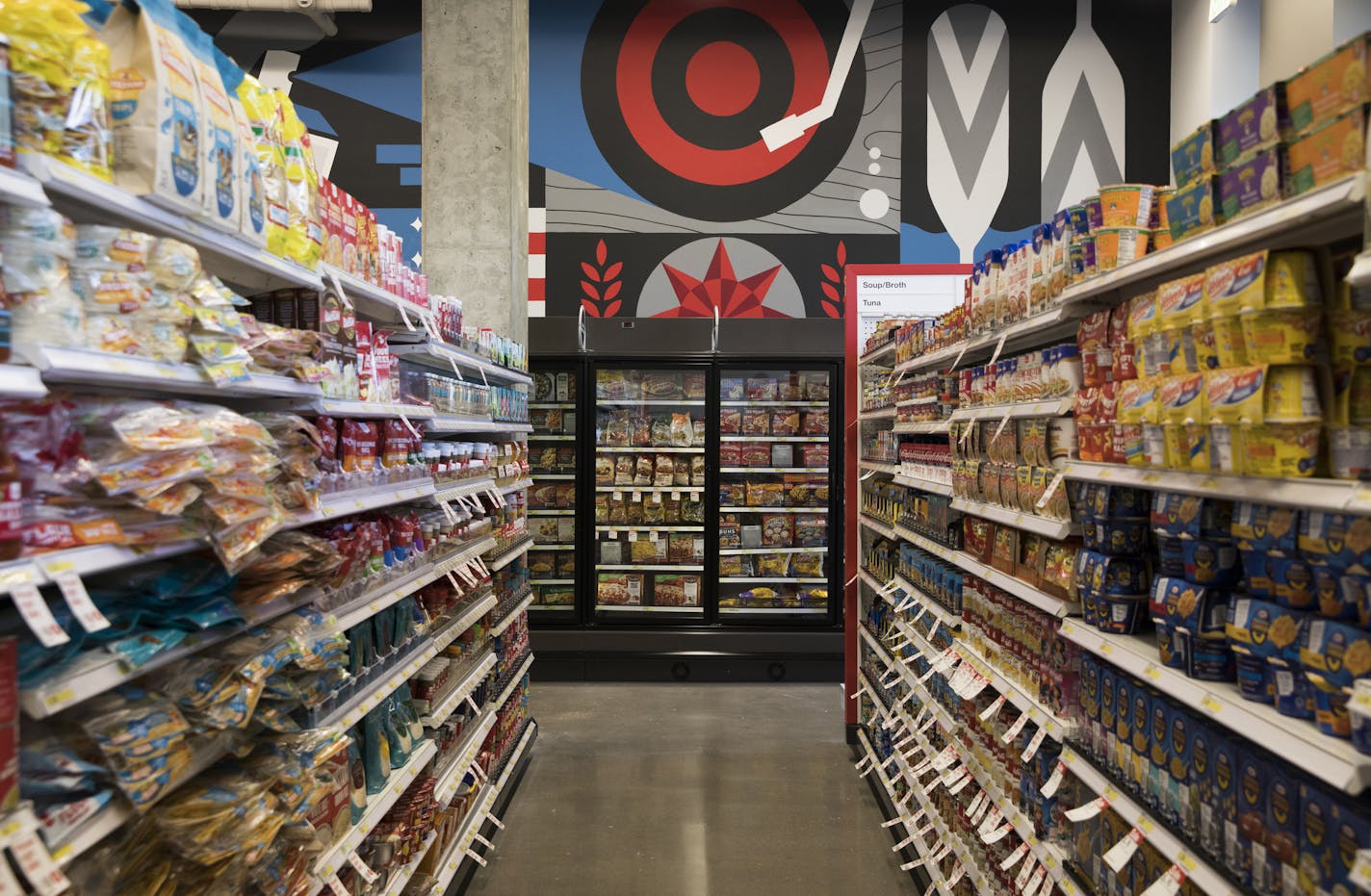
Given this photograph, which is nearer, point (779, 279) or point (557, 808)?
point (557, 808)

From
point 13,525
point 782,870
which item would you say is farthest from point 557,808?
point 13,525

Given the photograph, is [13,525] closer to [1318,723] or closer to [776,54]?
[1318,723]

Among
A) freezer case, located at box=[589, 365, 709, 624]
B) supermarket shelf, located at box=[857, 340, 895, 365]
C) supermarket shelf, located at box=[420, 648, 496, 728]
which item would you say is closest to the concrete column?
freezer case, located at box=[589, 365, 709, 624]

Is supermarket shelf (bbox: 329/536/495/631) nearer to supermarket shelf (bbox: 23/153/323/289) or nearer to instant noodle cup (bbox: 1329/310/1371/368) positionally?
supermarket shelf (bbox: 23/153/323/289)

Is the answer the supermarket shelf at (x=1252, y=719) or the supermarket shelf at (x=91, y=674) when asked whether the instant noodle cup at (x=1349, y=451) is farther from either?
the supermarket shelf at (x=91, y=674)

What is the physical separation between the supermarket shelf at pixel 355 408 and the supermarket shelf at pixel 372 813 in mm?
1123

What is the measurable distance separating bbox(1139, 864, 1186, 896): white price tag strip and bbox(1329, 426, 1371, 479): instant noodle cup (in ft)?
2.76

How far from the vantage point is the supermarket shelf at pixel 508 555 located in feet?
13.5

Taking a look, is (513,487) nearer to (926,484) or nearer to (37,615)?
(926,484)

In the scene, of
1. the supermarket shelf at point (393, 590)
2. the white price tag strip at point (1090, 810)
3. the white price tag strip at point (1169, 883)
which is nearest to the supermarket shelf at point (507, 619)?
the supermarket shelf at point (393, 590)

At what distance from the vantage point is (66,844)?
1.16 metres

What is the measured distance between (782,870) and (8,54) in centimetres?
369

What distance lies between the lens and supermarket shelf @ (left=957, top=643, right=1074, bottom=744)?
2.18 m

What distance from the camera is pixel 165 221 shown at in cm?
143
